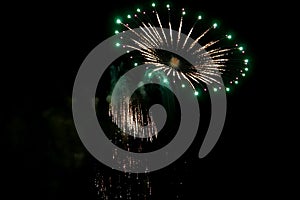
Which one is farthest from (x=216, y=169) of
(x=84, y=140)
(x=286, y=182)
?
(x=84, y=140)

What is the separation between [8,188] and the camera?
8.02 m

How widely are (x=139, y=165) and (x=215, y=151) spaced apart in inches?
138

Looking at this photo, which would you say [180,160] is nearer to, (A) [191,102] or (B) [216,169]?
(B) [216,169]

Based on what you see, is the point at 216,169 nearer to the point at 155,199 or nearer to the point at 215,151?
the point at 215,151

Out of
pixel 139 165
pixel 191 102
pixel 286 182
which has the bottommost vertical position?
pixel 286 182

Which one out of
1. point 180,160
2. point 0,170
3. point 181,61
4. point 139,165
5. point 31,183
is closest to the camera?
point 181,61

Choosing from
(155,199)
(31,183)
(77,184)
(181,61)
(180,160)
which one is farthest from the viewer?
(180,160)

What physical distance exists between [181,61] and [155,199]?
5.36 meters

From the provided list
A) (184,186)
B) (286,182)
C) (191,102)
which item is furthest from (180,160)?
(286,182)

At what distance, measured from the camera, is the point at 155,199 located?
11016 mm

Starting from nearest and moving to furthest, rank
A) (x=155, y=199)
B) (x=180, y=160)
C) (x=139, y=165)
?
(x=139, y=165) → (x=155, y=199) → (x=180, y=160)

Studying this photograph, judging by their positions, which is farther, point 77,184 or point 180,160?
point 180,160

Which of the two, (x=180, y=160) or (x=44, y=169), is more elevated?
(x=180, y=160)

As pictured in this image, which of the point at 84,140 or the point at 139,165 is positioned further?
the point at 139,165
